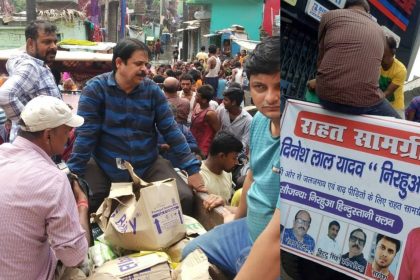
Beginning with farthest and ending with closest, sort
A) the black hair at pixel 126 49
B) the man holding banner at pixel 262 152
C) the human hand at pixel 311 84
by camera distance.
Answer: the black hair at pixel 126 49 → the man holding banner at pixel 262 152 → the human hand at pixel 311 84

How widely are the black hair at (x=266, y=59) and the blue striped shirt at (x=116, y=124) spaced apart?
1687 millimetres

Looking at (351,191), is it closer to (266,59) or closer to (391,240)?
(391,240)

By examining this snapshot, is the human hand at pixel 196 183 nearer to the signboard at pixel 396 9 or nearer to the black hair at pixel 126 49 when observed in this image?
the black hair at pixel 126 49

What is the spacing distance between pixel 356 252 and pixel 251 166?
0.83 metres

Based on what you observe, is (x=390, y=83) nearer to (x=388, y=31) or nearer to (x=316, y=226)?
(x=388, y=31)

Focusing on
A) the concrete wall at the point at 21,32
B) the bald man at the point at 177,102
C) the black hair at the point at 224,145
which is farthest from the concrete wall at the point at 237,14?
the black hair at the point at 224,145

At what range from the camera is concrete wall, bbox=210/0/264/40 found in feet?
75.0

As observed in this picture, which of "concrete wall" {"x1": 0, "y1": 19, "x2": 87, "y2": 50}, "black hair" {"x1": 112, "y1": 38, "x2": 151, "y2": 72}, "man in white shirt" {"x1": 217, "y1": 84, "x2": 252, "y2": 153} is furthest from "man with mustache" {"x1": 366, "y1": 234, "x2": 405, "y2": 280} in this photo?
"concrete wall" {"x1": 0, "y1": 19, "x2": 87, "y2": 50}

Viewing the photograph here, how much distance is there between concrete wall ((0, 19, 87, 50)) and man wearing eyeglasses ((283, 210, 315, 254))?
778 inches

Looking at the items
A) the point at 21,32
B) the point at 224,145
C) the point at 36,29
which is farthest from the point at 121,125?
the point at 21,32

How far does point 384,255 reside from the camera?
2.79ft

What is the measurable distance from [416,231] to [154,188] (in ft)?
6.25

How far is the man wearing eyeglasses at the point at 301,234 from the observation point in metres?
0.95

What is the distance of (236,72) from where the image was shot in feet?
35.3
